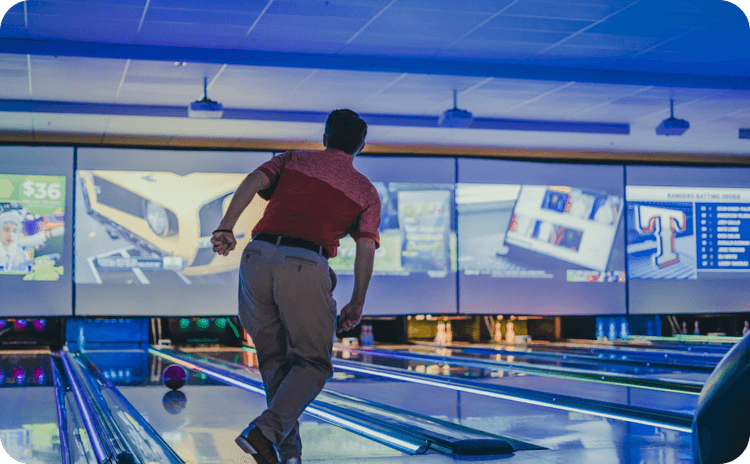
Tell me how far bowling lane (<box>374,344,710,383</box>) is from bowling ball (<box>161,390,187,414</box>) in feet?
10.2

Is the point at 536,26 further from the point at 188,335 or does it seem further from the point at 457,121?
the point at 188,335

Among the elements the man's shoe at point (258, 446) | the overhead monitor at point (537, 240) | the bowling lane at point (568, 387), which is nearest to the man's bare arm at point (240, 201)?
the man's shoe at point (258, 446)

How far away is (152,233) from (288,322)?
8.10 metres

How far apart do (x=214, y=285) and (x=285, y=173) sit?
799 centimetres

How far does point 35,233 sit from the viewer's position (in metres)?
9.73

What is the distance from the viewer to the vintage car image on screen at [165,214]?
10.0 metres

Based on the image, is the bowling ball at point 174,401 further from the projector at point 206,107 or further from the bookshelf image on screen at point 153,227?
the bookshelf image on screen at point 153,227

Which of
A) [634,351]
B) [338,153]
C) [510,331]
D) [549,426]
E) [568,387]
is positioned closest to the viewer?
[338,153]

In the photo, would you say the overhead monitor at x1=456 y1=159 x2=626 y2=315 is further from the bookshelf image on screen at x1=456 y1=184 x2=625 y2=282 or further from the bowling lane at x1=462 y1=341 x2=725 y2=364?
the bowling lane at x1=462 y1=341 x2=725 y2=364

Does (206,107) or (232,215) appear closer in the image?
(232,215)

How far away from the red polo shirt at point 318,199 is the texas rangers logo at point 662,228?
957 centimetres

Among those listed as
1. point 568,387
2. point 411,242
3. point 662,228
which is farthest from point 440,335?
point 568,387

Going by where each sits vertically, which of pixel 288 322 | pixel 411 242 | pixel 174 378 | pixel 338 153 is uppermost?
pixel 411 242

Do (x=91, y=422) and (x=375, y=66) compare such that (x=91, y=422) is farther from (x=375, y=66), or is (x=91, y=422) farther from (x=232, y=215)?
(x=375, y=66)
